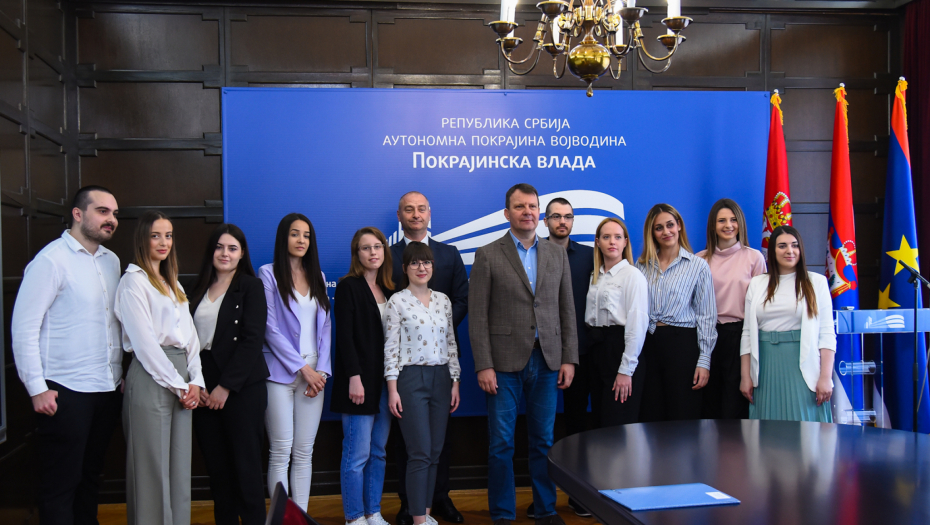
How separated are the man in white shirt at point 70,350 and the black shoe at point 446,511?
1.68m

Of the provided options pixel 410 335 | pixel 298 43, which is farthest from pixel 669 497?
pixel 298 43

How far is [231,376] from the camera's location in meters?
2.82

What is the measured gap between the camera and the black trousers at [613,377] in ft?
10.4

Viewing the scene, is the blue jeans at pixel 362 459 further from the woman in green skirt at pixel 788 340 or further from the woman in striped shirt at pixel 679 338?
the woman in green skirt at pixel 788 340

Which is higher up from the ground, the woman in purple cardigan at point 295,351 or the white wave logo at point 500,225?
the white wave logo at point 500,225

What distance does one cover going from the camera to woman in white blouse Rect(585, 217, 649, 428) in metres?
3.12

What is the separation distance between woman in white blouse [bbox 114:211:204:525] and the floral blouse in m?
0.84

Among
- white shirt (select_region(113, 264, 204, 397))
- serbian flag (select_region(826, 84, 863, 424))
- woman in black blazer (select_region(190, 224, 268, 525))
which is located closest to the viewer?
white shirt (select_region(113, 264, 204, 397))

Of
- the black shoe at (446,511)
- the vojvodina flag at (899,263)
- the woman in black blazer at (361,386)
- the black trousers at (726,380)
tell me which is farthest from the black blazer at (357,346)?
the vojvodina flag at (899,263)

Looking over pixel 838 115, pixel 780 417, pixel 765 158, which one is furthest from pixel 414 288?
pixel 838 115

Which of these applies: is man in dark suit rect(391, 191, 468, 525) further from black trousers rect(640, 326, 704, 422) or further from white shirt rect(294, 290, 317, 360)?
black trousers rect(640, 326, 704, 422)

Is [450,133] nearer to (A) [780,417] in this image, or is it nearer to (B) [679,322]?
(B) [679,322]

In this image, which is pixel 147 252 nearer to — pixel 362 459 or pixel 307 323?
pixel 307 323

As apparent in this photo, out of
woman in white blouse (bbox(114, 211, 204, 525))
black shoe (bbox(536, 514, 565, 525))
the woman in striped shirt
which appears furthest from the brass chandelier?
black shoe (bbox(536, 514, 565, 525))
